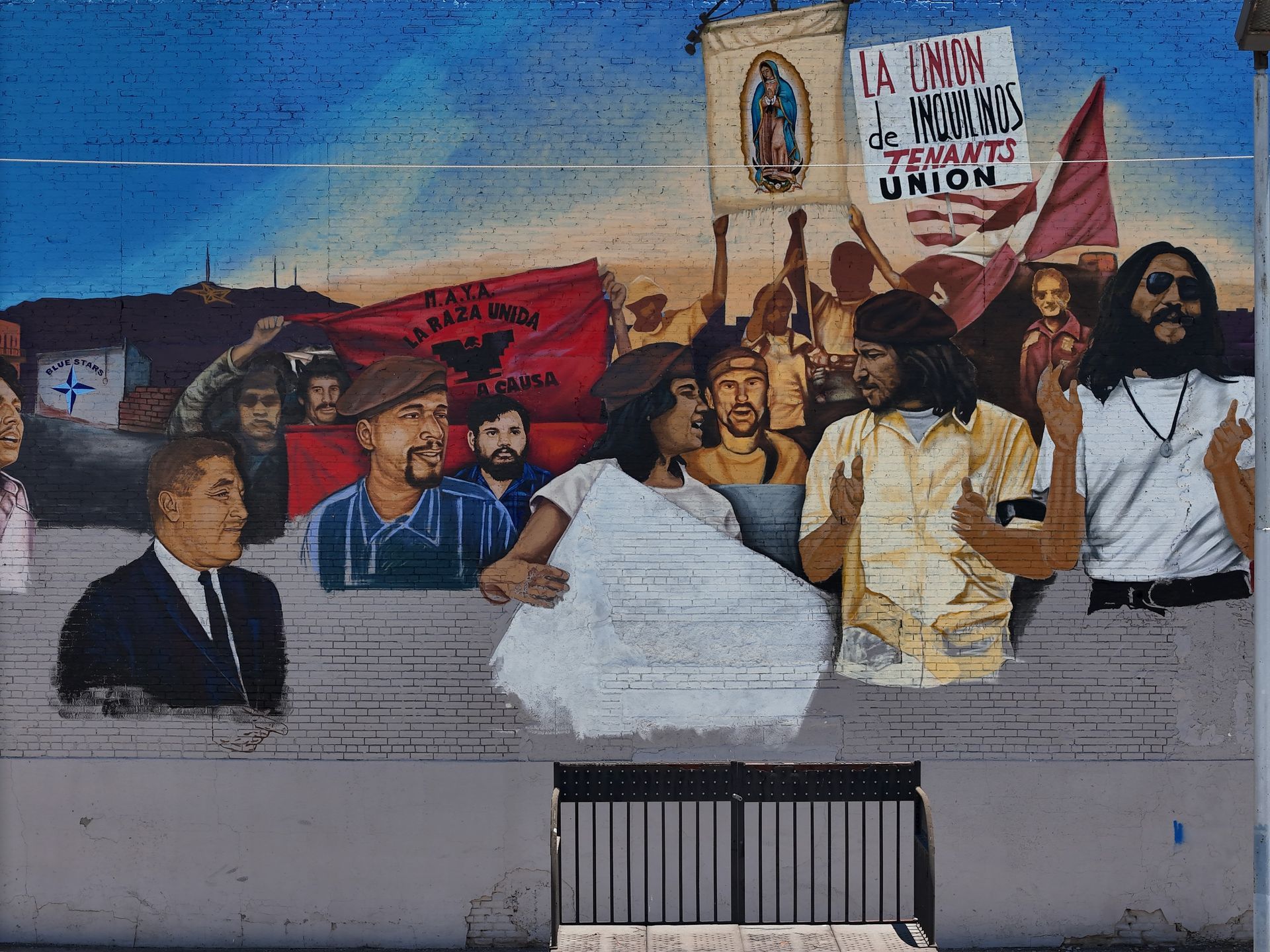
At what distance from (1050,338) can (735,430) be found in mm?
2561

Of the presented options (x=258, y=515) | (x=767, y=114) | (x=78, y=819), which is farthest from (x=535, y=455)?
(x=78, y=819)

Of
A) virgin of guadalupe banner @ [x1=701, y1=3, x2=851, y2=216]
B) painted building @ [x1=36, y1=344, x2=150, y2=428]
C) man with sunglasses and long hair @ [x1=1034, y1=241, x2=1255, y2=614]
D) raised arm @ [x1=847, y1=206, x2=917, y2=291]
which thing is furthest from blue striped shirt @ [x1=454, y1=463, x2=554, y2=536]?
man with sunglasses and long hair @ [x1=1034, y1=241, x2=1255, y2=614]

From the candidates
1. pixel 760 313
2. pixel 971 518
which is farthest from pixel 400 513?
pixel 971 518

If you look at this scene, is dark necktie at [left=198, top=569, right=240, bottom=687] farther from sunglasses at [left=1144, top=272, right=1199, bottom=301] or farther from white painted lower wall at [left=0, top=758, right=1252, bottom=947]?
sunglasses at [left=1144, top=272, right=1199, bottom=301]

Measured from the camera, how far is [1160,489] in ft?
29.1

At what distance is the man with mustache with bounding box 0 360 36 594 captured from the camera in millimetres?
8945

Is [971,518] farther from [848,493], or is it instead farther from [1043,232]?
[1043,232]

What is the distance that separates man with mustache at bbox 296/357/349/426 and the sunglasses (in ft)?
20.8

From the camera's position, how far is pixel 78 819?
891 centimetres

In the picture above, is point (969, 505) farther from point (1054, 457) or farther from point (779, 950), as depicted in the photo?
point (779, 950)

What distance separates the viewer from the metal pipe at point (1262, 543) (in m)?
6.27

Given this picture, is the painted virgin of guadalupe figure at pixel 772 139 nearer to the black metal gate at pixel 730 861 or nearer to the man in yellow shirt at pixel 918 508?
the man in yellow shirt at pixel 918 508

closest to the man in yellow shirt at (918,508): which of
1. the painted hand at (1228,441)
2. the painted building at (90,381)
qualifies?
the painted hand at (1228,441)

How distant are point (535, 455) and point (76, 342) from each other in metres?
3.73
